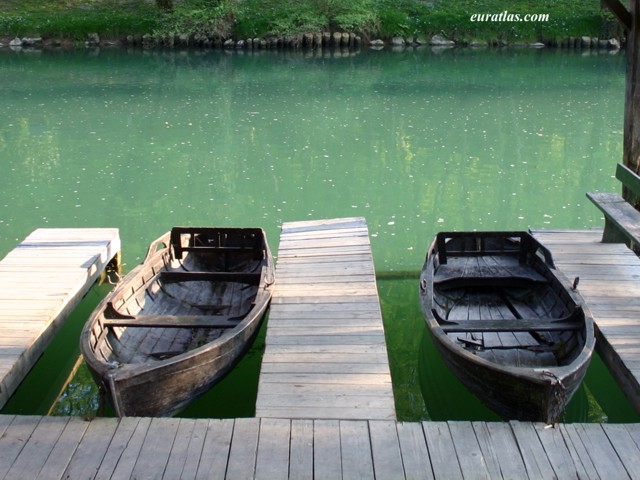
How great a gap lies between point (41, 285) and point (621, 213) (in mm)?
5457

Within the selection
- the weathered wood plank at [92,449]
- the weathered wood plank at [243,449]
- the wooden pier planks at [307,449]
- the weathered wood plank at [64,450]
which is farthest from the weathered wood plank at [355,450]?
the weathered wood plank at [64,450]

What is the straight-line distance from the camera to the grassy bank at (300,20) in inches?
1042

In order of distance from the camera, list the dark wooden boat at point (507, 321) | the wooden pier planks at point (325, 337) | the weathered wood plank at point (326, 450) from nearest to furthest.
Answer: the weathered wood plank at point (326, 450) < the dark wooden boat at point (507, 321) < the wooden pier planks at point (325, 337)

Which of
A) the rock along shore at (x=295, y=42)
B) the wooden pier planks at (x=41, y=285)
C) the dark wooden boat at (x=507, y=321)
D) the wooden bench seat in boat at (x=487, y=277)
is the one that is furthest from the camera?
the rock along shore at (x=295, y=42)

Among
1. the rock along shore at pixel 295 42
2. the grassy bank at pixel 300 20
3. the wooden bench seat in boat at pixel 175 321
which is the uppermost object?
the wooden bench seat in boat at pixel 175 321

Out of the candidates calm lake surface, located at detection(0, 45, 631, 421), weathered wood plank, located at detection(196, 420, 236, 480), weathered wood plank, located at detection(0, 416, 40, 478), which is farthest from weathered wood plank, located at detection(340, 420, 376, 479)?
weathered wood plank, located at detection(0, 416, 40, 478)

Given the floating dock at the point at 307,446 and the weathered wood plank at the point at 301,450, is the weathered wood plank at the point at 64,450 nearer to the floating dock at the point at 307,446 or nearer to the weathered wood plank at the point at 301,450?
the floating dock at the point at 307,446

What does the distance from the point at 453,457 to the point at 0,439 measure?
2.67 meters

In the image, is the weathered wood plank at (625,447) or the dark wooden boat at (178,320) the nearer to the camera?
the weathered wood plank at (625,447)

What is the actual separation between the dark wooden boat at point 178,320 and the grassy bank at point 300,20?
20450mm

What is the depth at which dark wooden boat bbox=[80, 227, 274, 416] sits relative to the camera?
15.1 ft

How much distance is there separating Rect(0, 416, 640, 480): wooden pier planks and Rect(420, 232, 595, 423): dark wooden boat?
276 millimetres

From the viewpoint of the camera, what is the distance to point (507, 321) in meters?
5.40

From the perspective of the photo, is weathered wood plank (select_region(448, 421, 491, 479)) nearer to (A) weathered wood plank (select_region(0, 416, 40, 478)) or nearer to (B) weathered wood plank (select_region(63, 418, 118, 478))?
(B) weathered wood plank (select_region(63, 418, 118, 478))
